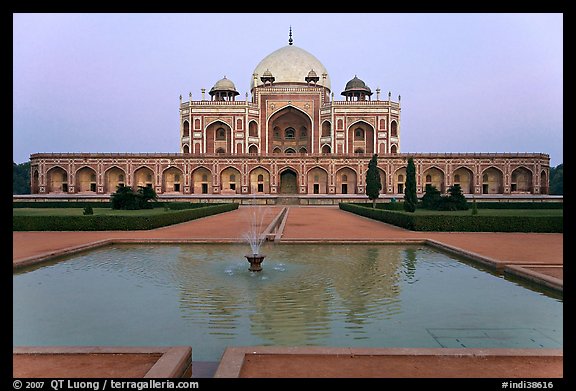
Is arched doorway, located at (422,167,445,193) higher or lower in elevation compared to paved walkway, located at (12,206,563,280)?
higher

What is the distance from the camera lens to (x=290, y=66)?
3981 cm

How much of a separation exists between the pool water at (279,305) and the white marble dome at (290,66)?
34.5 meters

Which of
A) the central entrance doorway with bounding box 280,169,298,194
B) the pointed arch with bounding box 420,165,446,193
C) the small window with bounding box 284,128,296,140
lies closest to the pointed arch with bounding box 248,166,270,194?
the central entrance doorway with bounding box 280,169,298,194

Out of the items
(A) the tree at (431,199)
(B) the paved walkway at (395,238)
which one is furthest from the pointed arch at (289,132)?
(B) the paved walkway at (395,238)

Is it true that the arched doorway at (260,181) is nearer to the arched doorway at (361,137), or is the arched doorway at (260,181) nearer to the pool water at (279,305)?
the arched doorway at (361,137)

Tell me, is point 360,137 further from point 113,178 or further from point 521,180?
point 113,178

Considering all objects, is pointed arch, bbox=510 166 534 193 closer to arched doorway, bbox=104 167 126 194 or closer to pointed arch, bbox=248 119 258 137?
pointed arch, bbox=248 119 258 137

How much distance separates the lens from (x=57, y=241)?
9281 mm

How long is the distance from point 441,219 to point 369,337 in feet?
29.0

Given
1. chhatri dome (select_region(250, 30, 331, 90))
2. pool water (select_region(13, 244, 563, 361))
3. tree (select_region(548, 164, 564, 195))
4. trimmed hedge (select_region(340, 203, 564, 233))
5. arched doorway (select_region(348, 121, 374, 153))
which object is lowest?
pool water (select_region(13, 244, 563, 361))

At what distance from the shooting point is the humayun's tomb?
106 feet

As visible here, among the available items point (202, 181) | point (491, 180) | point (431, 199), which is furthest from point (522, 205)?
point (202, 181)
